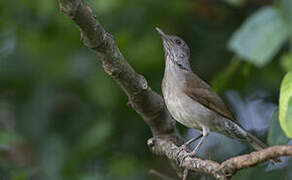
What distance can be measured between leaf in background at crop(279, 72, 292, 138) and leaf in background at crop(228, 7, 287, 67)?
1.18m

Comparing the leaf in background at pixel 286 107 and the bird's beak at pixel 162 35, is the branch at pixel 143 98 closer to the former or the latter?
the leaf in background at pixel 286 107

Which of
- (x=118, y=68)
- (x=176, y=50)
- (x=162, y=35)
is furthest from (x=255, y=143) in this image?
(x=118, y=68)

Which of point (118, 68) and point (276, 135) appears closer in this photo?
point (118, 68)

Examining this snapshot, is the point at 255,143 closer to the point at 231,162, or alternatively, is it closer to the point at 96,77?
the point at 96,77

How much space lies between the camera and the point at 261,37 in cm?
432

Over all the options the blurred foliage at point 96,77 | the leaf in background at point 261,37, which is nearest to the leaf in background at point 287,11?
the leaf in background at point 261,37

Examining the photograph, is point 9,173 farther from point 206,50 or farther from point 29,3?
point 206,50

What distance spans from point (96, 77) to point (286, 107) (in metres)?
3.20

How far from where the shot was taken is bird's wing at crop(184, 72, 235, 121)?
17.8 ft

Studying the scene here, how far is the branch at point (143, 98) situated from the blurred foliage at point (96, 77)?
3.48 feet

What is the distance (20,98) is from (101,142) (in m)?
1.22

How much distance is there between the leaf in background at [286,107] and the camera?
9.30 ft

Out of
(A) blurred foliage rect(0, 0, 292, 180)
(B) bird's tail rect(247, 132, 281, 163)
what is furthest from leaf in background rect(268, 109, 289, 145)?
(A) blurred foliage rect(0, 0, 292, 180)

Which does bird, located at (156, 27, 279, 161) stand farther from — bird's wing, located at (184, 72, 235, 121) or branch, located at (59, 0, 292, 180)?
branch, located at (59, 0, 292, 180)
